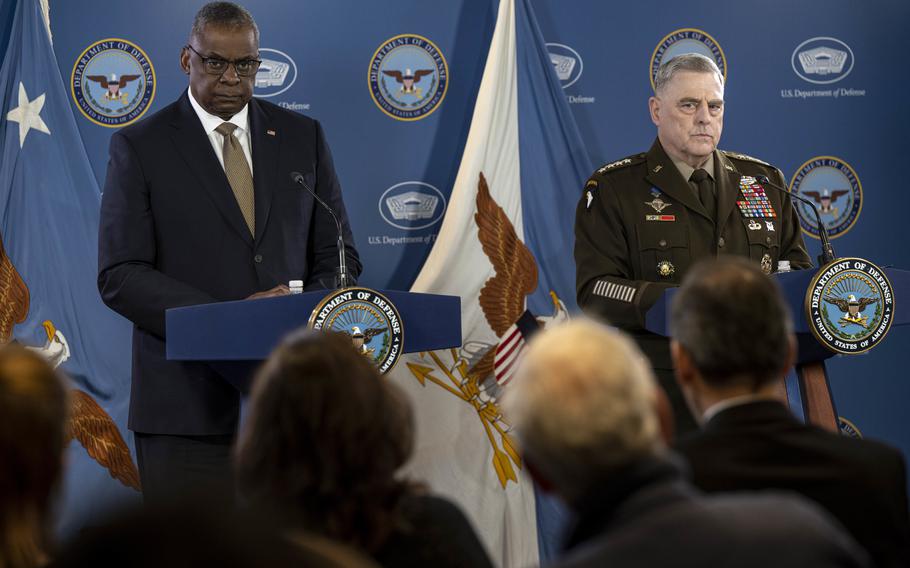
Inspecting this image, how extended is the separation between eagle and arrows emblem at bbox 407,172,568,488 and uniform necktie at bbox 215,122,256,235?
1.26 metres

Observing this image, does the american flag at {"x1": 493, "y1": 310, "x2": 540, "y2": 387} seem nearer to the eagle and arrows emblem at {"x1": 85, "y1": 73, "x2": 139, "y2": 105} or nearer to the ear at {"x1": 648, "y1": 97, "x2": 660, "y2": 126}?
the ear at {"x1": 648, "y1": 97, "x2": 660, "y2": 126}

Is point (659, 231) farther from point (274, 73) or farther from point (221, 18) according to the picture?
point (274, 73)

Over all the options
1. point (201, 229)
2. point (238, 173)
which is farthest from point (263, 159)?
point (201, 229)

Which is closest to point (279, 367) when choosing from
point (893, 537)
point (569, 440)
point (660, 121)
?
point (569, 440)

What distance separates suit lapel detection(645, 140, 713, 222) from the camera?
3.74 m

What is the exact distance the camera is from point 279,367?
1.54 meters

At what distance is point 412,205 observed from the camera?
483cm

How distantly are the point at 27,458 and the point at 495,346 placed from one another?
354 centimetres

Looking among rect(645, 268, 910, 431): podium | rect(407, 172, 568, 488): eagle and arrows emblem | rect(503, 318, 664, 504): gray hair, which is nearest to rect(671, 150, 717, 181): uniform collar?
rect(645, 268, 910, 431): podium

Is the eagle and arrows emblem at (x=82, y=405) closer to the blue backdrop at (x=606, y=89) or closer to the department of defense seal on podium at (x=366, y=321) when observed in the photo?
the blue backdrop at (x=606, y=89)

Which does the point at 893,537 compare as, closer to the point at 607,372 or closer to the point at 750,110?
the point at 607,372

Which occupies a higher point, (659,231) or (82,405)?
(659,231)

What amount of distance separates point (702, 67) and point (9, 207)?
2.71m

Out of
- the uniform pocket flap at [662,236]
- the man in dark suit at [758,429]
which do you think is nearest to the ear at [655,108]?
the uniform pocket flap at [662,236]
